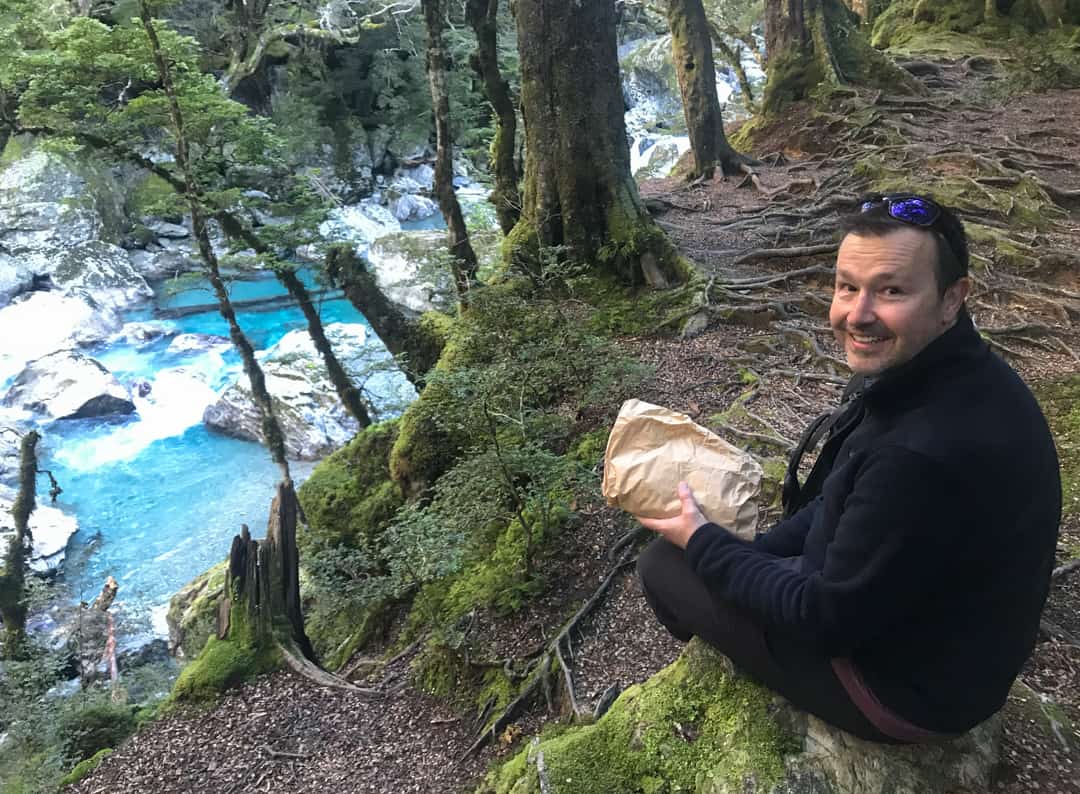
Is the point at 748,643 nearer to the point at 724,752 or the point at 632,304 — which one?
the point at 724,752

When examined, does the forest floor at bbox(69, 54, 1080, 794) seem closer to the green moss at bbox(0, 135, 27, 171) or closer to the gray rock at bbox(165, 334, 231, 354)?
the gray rock at bbox(165, 334, 231, 354)

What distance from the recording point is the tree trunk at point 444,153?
7.62 metres

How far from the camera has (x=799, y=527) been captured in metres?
2.05

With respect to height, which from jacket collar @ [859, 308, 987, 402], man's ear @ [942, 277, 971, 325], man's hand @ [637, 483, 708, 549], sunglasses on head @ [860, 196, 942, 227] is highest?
sunglasses on head @ [860, 196, 942, 227]

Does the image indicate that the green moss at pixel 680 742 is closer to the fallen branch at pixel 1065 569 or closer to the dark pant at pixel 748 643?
the dark pant at pixel 748 643

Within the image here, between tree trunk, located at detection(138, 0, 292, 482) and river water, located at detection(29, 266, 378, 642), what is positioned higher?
tree trunk, located at detection(138, 0, 292, 482)

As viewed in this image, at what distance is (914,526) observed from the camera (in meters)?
1.39

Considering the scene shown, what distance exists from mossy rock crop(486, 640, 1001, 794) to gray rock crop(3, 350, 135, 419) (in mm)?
19638

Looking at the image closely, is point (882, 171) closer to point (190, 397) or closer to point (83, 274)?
point (190, 397)

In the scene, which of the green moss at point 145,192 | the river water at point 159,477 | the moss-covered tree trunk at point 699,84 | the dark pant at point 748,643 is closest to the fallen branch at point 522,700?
the dark pant at point 748,643

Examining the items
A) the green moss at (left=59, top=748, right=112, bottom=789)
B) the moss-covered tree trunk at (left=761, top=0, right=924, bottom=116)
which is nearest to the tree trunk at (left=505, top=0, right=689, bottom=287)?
the green moss at (left=59, top=748, right=112, bottom=789)

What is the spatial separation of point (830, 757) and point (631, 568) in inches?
86.6

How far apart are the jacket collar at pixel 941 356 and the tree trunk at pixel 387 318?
21.0 feet

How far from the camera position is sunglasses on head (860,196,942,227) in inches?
59.6
